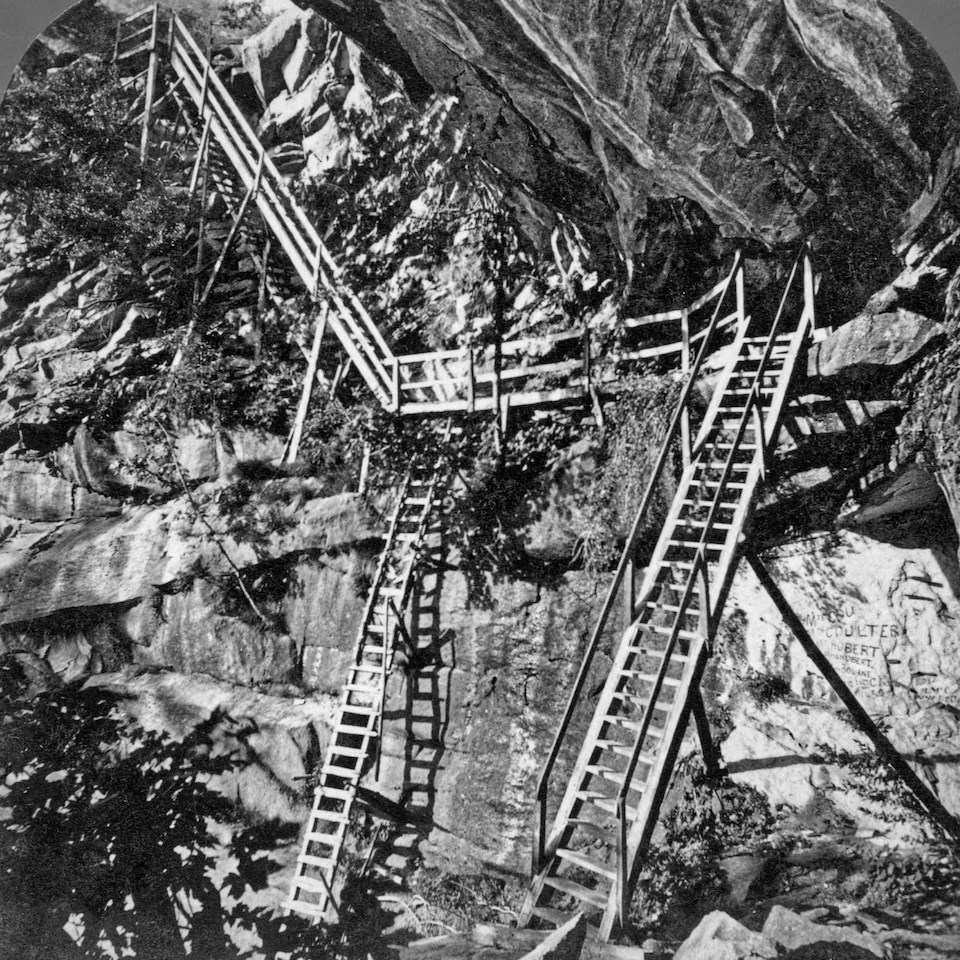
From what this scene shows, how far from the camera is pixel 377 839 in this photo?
7473 mm

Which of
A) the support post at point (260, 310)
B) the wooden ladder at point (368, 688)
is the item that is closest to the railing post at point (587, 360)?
the wooden ladder at point (368, 688)

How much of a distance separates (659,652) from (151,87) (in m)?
12.2

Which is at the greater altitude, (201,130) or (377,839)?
(201,130)

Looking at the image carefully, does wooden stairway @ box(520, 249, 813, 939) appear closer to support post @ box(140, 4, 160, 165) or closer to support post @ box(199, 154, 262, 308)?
support post @ box(199, 154, 262, 308)

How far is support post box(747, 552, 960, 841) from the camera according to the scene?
5.98 meters

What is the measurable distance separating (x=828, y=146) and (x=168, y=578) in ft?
29.7

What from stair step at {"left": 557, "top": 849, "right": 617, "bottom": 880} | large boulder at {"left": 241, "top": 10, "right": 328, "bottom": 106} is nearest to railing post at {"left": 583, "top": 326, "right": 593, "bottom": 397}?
stair step at {"left": 557, "top": 849, "right": 617, "bottom": 880}

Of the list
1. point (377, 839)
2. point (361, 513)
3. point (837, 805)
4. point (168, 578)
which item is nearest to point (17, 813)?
point (168, 578)

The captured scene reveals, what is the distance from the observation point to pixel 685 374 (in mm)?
7371

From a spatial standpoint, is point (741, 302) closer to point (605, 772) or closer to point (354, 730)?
point (605, 772)

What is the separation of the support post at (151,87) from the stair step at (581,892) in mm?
11826

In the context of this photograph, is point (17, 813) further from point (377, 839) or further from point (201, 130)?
point (201, 130)

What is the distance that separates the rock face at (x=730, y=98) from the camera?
18.1ft

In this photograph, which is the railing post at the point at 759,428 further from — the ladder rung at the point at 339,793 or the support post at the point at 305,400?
the support post at the point at 305,400
